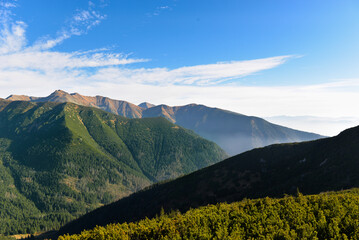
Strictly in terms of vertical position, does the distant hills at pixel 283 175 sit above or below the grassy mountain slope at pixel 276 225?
below

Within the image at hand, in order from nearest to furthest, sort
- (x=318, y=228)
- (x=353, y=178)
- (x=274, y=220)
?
(x=318, y=228), (x=274, y=220), (x=353, y=178)

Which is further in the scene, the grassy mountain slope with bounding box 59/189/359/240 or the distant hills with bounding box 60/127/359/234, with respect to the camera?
the distant hills with bounding box 60/127/359/234

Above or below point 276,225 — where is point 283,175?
below

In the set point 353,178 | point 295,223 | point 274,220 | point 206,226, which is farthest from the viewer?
point 353,178

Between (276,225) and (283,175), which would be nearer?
(276,225)

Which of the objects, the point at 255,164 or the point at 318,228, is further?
→ the point at 255,164

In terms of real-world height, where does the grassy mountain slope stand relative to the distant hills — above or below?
above

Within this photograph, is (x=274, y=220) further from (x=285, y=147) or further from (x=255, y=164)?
(x=285, y=147)

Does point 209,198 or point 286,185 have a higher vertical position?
point 286,185

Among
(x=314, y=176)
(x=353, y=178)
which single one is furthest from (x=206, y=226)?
(x=314, y=176)

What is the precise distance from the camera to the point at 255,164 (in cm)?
18850

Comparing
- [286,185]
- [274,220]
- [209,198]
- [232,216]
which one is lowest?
[209,198]

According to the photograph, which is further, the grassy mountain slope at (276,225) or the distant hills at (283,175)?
the distant hills at (283,175)

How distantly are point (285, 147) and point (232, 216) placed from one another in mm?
161709
